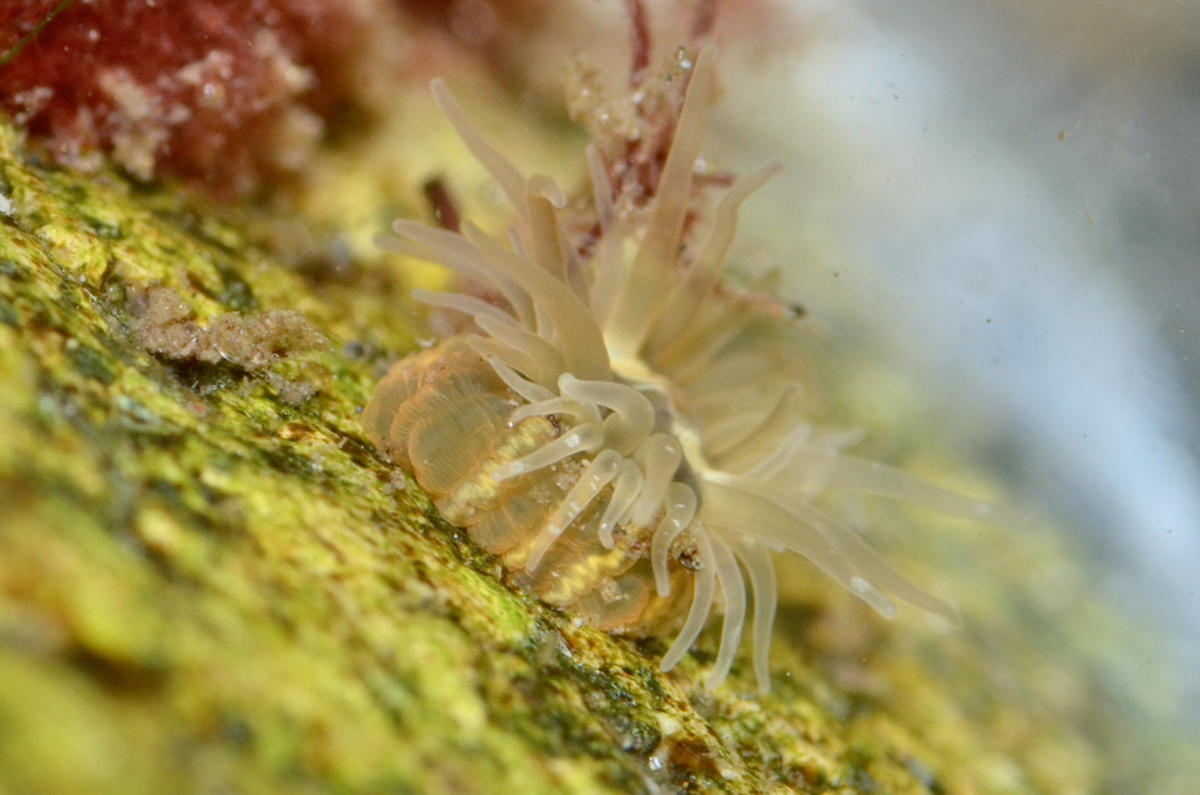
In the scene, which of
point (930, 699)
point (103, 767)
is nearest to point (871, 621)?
point (930, 699)

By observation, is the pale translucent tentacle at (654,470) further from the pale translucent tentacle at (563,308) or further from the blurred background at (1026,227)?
the blurred background at (1026,227)

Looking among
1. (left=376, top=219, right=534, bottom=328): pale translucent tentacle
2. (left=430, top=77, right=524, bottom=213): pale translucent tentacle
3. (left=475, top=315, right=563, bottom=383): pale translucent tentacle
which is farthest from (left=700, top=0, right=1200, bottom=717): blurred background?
(left=475, top=315, right=563, bottom=383): pale translucent tentacle

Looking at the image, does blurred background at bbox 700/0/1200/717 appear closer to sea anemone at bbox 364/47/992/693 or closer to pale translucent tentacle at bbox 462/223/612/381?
sea anemone at bbox 364/47/992/693

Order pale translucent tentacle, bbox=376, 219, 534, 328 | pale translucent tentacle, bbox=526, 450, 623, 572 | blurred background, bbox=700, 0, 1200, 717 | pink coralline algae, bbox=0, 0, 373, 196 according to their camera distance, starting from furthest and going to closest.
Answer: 1. blurred background, bbox=700, 0, 1200, 717
2. pink coralline algae, bbox=0, 0, 373, 196
3. pale translucent tentacle, bbox=376, 219, 534, 328
4. pale translucent tentacle, bbox=526, 450, 623, 572

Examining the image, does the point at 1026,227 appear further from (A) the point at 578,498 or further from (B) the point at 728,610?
(A) the point at 578,498

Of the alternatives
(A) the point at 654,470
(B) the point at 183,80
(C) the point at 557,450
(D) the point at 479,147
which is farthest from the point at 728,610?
(B) the point at 183,80
